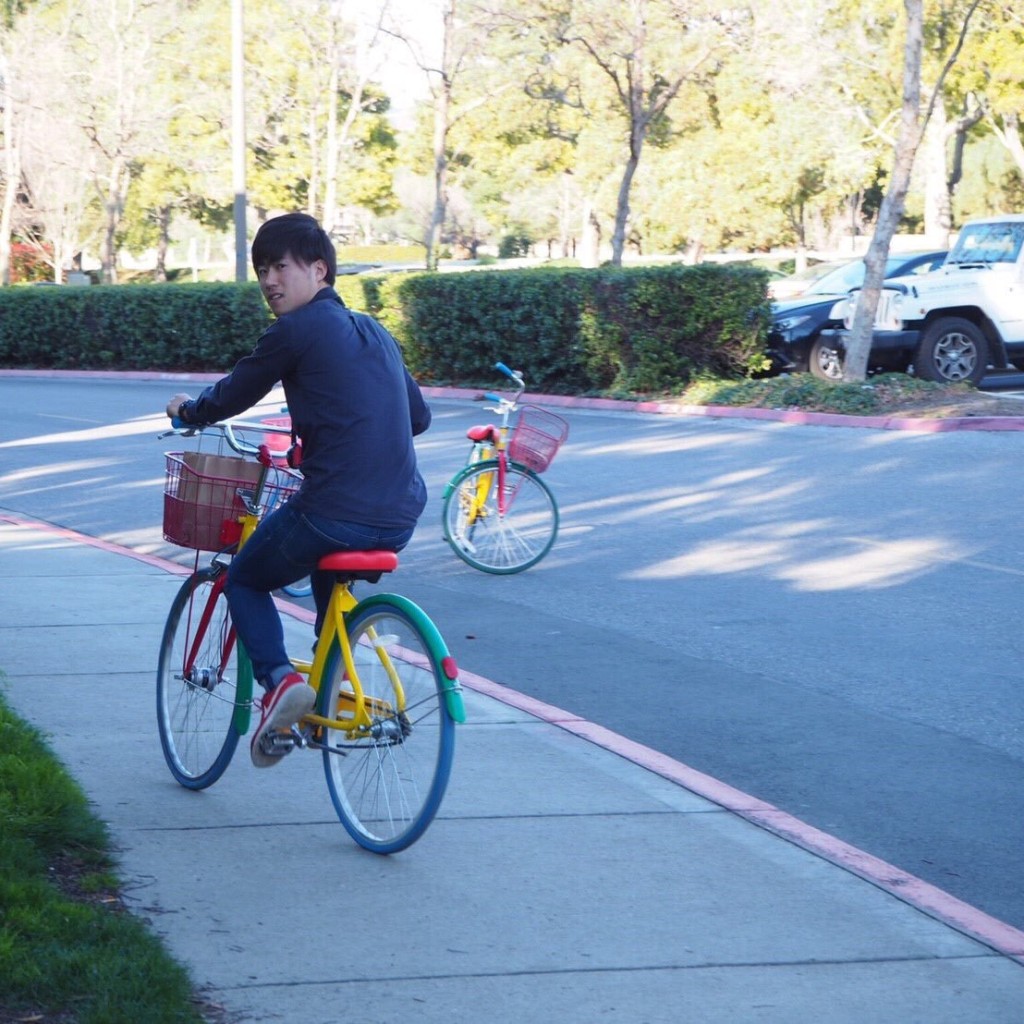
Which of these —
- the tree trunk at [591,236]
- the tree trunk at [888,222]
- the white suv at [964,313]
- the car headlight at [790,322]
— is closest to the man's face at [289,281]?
the tree trunk at [888,222]

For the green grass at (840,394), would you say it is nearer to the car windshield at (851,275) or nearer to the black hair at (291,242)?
the car windshield at (851,275)

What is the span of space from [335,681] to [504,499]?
5.06m

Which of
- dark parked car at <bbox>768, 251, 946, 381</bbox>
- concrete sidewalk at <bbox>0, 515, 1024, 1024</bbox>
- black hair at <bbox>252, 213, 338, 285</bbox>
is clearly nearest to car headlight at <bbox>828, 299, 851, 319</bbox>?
dark parked car at <bbox>768, 251, 946, 381</bbox>

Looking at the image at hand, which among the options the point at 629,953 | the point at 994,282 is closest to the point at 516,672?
the point at 629,953

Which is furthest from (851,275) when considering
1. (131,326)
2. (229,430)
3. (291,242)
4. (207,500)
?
(291,242)

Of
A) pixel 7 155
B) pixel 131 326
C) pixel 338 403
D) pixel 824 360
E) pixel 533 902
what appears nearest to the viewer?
pixel 533 902

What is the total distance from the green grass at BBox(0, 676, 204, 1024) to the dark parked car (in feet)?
53.3

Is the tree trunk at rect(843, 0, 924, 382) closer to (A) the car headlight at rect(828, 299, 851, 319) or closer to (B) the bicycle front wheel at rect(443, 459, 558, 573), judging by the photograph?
(A) the car headlight at rect(828, 299, 851, 319)

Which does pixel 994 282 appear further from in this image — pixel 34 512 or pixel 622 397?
pixel 34 512

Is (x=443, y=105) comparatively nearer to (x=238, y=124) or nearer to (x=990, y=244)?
(x=238, y=124)

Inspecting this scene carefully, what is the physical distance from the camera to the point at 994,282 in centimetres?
1875

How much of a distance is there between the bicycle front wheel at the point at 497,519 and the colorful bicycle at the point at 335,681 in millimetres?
4268

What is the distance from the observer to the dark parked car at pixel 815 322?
2062 cm

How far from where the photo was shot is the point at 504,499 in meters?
9.79
